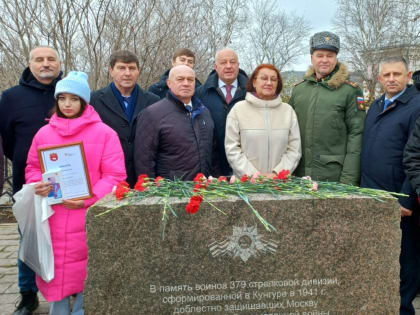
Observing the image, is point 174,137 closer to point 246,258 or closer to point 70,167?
point 70,167

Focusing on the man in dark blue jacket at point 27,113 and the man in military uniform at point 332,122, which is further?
the man in military uniform at point 332,122

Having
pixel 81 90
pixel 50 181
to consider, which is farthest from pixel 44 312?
pixel 81 90

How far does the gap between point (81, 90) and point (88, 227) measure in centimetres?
114

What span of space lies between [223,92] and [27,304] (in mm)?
2863

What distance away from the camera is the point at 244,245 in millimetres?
2559

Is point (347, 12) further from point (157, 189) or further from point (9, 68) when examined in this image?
point (157, 189)

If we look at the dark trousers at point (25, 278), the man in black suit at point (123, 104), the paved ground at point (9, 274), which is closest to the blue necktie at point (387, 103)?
the paved ground at point (9, 274)

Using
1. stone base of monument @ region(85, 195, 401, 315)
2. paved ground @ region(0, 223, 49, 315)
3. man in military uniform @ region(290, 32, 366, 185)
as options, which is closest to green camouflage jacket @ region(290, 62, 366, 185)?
man in military uniform @ region(290, 32, 366, 185)

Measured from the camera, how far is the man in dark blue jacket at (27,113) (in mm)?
3564

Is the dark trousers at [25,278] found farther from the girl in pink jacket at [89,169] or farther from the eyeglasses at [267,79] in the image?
the eyeglasses at [267,79]

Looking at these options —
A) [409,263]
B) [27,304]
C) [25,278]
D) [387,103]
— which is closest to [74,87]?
[25,278]

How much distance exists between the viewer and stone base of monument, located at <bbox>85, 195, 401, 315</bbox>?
2518mm

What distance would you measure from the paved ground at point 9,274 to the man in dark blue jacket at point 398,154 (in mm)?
612

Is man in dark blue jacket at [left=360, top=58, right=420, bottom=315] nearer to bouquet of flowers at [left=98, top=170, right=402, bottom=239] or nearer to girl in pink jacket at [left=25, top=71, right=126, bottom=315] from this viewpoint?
bouquet of flowers at [left=98, top=170, right=402, bottom=239]
